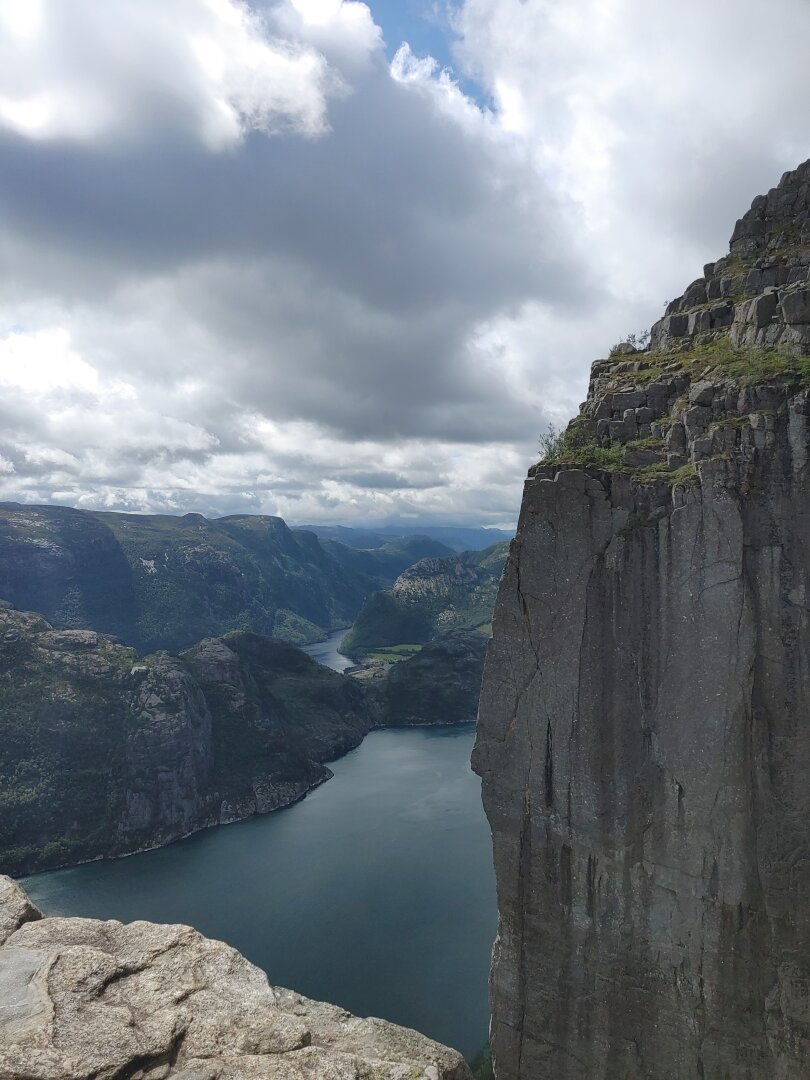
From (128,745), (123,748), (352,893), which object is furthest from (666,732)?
(123,748)

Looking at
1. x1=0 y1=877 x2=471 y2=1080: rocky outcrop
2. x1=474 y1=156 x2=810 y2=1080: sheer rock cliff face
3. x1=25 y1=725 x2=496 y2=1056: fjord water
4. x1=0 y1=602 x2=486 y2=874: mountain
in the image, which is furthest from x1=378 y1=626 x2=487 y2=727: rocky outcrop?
x1=0 y1=877 x2=471 y2=1080: rocky outcrop

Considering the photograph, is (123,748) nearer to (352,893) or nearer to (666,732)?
(352,893)

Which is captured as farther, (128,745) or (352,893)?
(128,745)

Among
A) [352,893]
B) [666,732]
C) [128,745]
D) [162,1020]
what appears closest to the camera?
[162,1020]

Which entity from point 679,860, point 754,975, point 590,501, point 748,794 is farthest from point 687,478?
point 754,975

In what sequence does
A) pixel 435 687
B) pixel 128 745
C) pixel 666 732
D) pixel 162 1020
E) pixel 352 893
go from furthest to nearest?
1. pixel 435 687
2. pixel 128 745
3. pixel 352 893
4. pixel 666 732
5. pixel 162 1020
